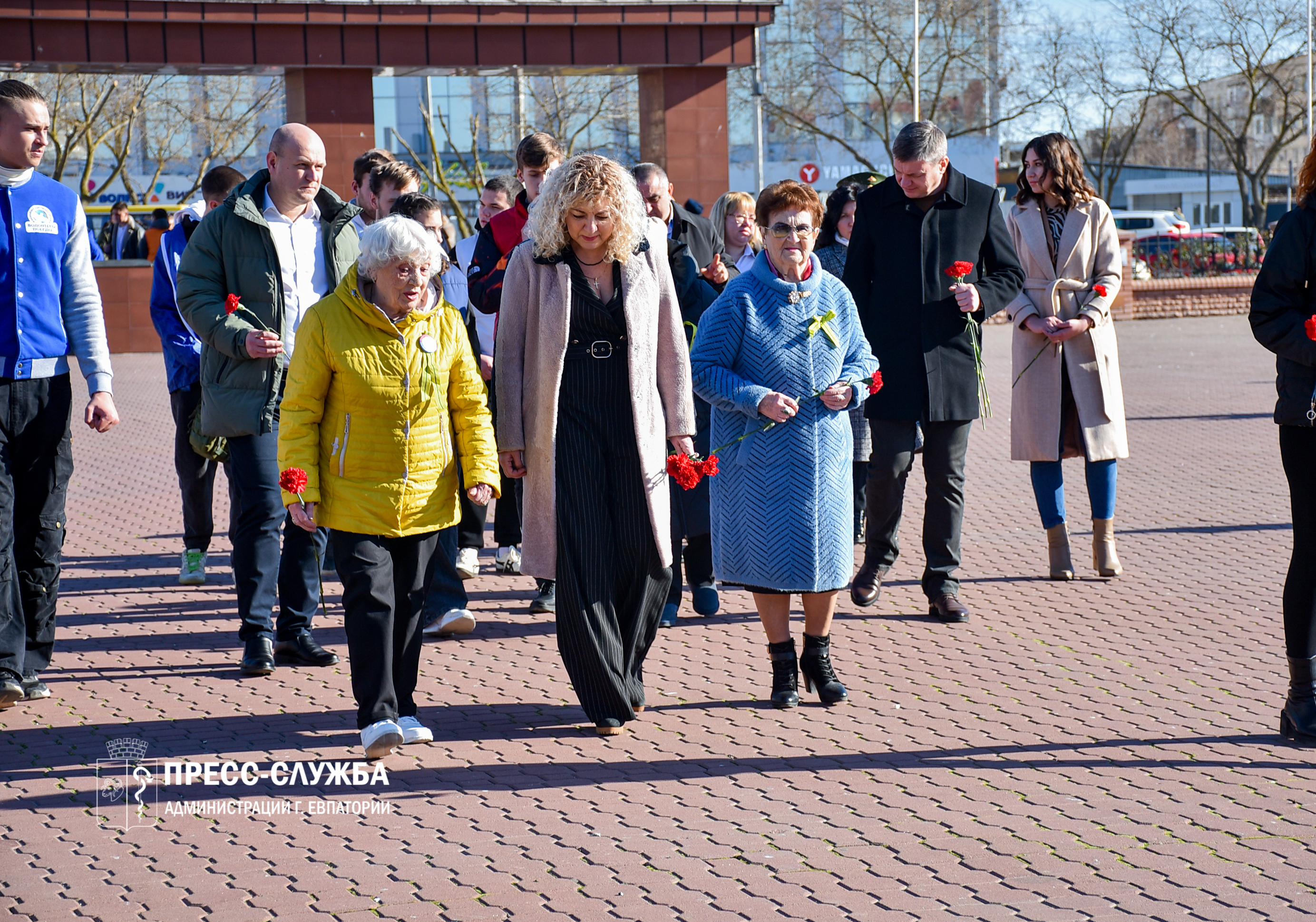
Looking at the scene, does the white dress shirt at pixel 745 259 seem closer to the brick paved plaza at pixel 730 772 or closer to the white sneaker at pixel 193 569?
the brick paved plaza at pixel 730 772

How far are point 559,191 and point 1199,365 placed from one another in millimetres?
16048

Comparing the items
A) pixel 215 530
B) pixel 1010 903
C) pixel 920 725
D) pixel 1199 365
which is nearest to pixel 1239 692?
pixel 920 725

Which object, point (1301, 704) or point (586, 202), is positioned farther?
point (586, 202)

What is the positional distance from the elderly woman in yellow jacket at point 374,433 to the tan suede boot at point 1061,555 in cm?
367

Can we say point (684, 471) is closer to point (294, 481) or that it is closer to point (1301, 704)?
point (294, 481)

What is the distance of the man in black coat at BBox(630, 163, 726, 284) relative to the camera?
22.8 feet

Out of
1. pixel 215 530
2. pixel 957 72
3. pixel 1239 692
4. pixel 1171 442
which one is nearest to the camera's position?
pixel 1239 692

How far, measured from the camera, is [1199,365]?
64.1 ft

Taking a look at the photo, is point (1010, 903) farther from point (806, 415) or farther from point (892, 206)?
point (892, 206)

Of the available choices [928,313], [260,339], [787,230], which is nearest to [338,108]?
[928,313]

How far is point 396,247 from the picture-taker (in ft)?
16.1

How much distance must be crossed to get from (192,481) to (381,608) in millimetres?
3518

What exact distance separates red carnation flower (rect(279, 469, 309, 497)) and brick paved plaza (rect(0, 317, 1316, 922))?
2.94ft

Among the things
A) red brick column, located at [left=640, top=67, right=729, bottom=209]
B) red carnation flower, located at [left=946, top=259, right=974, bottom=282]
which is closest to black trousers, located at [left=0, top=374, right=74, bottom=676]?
red carnation flower, located at [left=946, top=259, right=974, bottom=282]
